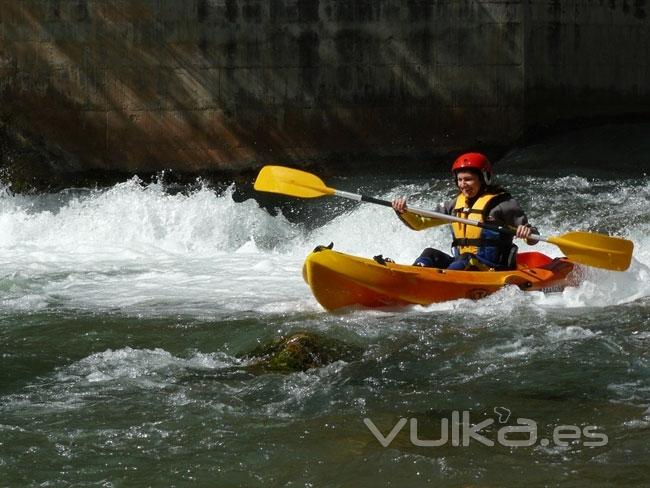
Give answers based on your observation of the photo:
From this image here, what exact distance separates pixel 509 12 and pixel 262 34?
2.68m

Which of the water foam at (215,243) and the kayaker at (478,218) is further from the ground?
the kayaker at (478,218)

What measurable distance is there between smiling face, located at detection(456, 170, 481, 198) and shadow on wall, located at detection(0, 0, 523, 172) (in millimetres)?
5176

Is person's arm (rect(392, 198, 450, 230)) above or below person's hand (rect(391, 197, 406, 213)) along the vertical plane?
below

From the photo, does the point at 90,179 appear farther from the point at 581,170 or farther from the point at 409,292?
the point at 409,292

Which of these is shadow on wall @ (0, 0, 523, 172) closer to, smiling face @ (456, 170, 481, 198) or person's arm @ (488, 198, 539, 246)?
smiling face @ (456, 170, 481, 198)

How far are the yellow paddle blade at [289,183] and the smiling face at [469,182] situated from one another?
1041 mm

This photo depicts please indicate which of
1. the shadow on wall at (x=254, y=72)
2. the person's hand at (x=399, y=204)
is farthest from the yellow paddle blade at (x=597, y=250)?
the shadow on wall at (x=254, y=72)

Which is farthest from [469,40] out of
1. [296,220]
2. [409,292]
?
[409,292]

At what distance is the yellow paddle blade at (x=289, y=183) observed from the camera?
780 centimetres

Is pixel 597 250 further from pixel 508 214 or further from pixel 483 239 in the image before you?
pixel 483 239

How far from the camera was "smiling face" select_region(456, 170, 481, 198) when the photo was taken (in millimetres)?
7137

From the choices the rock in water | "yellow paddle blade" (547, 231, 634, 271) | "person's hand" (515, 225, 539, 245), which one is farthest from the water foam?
the rock in water

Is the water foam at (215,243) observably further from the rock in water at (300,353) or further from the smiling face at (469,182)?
the rock in water at (300,353)

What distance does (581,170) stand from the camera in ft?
38.7
